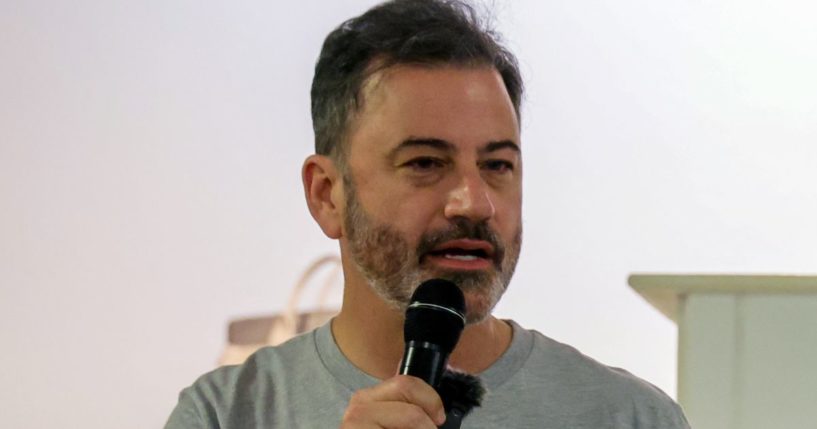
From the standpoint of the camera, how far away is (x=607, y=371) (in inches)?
69.1

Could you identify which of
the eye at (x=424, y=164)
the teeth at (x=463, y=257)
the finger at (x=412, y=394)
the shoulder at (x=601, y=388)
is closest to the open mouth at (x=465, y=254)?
the teeth at (x=463, y=257)

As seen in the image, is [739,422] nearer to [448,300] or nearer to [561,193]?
[448,300]

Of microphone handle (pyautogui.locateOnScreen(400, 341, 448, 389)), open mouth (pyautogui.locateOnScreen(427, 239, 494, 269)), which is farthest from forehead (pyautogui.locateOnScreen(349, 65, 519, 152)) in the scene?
microphone handle (pyautogui.locateOnScreen(400, 341, 448, 389))

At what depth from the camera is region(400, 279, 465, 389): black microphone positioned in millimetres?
1312

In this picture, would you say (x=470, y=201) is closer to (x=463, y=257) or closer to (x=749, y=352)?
(x=463, y=257)

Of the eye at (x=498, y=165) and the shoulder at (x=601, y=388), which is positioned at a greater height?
the eye at (x=498, y=165)

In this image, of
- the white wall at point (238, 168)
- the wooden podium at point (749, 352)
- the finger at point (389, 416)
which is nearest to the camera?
the finger at point (389, 416)

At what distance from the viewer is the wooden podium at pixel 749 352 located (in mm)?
1899

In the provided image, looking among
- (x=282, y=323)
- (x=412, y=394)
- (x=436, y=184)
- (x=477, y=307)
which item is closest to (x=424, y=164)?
(x=436, y=184)

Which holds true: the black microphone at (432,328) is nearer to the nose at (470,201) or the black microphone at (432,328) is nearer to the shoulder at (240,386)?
the nose at (470,201)

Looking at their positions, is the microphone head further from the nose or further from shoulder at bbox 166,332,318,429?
shoulder at bbox 166,332,318,429

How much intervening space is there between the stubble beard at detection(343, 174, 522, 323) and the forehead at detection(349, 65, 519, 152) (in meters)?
0.09

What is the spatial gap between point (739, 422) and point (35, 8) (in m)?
1.87

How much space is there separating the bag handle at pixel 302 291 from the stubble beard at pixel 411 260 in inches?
45.1
